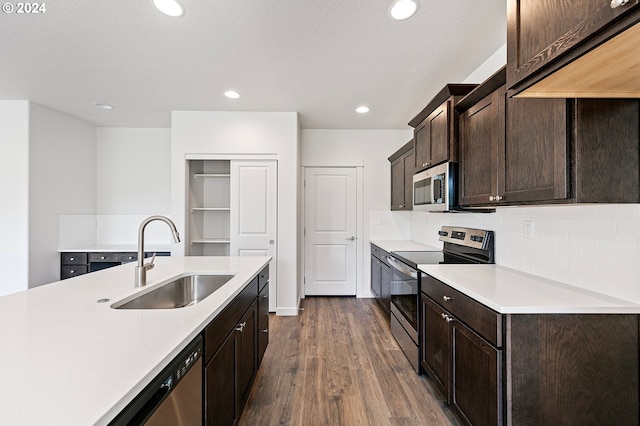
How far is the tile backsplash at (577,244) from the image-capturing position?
4.33 feet

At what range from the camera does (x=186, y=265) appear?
221cm

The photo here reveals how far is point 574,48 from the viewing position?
0.91 meters

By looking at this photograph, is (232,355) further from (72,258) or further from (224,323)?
(72,258)

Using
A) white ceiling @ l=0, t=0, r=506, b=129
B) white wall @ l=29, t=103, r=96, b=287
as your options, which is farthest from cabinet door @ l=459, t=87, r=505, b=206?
white wall @ l=29, t=103, r=96, b=287

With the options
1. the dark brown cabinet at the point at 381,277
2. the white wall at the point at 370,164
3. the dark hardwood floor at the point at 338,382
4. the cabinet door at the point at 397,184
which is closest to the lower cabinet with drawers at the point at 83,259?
the dark hardwood floor at the point at 338,382

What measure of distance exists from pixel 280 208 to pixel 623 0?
10.7 feet

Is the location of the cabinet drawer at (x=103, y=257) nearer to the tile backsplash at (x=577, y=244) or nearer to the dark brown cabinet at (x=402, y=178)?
the dark brown cabinet at (x=402, y=178)

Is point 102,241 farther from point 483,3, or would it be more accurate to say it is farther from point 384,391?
point 483,3

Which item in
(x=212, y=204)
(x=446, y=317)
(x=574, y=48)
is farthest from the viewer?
(x=212, y=204)

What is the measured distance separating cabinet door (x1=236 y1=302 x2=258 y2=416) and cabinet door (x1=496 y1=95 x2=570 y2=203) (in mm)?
1698

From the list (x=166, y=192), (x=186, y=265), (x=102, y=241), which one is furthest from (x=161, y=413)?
(x=102, y=241)

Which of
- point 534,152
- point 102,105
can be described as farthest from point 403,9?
point 102,105

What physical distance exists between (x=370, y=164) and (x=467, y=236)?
216 centimetres

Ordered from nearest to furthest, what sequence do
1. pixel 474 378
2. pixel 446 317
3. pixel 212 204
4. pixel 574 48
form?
pixel 574 48 < pixel 474 378 < pixel 446 317 < pixel 212 204
